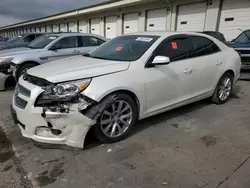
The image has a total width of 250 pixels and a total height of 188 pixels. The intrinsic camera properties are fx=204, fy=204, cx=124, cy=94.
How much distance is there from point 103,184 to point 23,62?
15.6 ft

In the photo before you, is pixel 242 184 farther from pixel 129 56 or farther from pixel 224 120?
pixel 129 56

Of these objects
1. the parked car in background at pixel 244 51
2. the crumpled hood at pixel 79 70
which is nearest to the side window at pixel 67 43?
the crumpled hood at pixel 79 70

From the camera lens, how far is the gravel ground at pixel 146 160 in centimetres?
212

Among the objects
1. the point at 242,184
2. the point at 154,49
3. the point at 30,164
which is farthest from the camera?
the point at 154,49

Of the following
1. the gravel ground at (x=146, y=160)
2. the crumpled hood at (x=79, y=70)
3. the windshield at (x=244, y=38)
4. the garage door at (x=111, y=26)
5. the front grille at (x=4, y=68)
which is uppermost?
the garage door at (x=111, y=26)

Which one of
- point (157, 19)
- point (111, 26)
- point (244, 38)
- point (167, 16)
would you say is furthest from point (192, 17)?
point (111, 26)

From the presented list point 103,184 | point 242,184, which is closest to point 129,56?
point 103,184

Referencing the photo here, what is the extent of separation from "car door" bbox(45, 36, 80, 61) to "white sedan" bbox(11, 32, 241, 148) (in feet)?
9.44

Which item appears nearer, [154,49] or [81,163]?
[81,163]

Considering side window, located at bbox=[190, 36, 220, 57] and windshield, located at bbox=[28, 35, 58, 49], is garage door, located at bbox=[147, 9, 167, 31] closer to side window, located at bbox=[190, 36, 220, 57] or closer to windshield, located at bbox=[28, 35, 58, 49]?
windshield, located at bbox=[28, 35, 58, 49]

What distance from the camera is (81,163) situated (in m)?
2.41

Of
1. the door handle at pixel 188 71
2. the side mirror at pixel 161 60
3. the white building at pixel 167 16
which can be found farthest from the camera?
the white building at pixel 167 16

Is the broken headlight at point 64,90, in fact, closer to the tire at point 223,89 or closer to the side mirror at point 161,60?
the side mirror at point 161,60

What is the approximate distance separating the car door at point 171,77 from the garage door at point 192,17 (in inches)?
356
